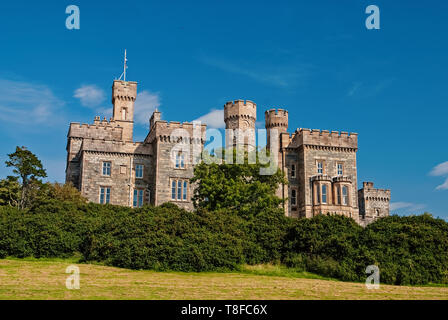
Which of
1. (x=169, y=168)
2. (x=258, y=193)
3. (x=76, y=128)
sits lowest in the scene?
(x=258, y=193)

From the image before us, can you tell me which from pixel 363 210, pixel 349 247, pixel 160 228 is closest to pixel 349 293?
pixel 349 247

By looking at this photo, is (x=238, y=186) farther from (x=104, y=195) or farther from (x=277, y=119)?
(x=277, y=119)

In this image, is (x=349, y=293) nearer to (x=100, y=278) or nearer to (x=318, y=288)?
(x=318, y=288)

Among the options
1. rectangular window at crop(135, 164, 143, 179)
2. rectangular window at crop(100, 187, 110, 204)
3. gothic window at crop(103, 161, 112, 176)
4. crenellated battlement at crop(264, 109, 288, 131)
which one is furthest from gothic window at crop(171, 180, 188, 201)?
crenellated battlement at crop(264, 109, 288, 131)

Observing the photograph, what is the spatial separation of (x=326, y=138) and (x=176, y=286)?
3381cm

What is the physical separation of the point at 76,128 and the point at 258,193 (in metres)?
20.6

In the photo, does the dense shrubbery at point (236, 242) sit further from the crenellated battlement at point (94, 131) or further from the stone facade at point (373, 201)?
the stone facade at point (373, 201)

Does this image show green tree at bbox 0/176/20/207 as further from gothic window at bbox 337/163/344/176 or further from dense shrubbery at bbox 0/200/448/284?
gothic window at bbox 337/163/344/176

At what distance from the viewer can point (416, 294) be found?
16734 mm

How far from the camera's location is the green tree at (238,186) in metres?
36.5

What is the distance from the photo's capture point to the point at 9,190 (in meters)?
43.0

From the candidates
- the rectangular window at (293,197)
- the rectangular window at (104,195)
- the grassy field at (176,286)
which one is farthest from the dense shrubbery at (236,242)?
the rectangular window at (293,197)

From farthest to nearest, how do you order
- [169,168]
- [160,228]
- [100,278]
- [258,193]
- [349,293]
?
[169,168]
[258,193]
[160,228]
[100,278]
[349,293]
